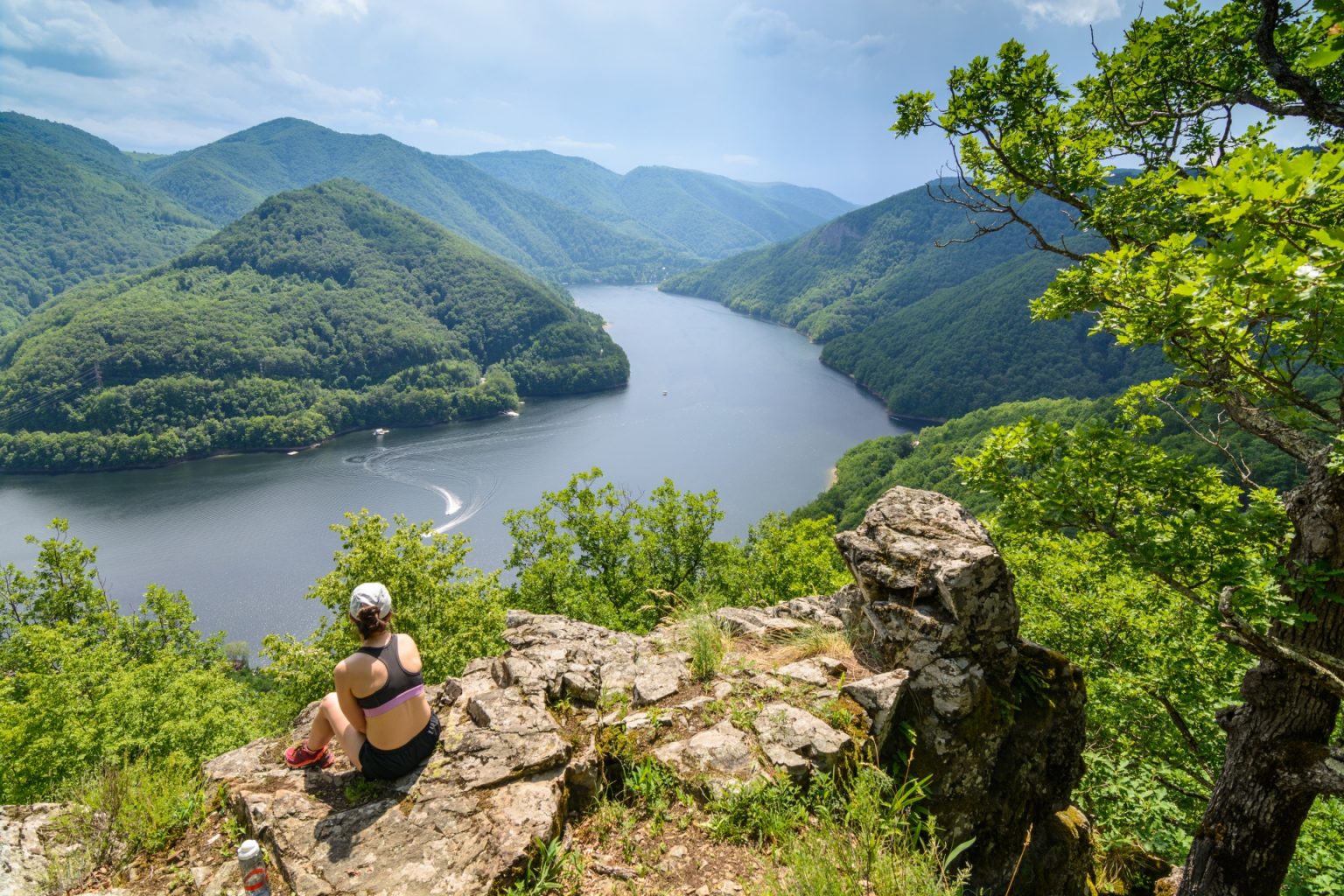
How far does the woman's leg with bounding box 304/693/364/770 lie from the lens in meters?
4.16

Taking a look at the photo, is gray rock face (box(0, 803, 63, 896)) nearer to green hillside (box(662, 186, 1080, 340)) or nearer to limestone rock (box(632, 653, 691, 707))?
limestone rock (box(632, 653, 691, 707))

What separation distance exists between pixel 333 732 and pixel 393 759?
57 cm

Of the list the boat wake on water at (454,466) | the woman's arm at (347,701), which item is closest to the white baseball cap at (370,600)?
the woman's arm at (347,701)

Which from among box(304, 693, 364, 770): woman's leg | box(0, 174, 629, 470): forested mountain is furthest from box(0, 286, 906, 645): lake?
box(304, 693, 364, 770): woman's leg

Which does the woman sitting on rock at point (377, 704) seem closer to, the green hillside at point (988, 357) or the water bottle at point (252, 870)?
the water bottle at point (252, 870)

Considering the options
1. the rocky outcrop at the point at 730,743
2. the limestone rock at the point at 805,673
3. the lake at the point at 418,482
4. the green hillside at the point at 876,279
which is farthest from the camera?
the green hillside at the point at 876,279

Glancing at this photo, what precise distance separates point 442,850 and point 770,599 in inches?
599

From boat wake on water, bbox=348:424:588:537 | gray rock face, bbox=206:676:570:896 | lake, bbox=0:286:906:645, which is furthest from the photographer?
boat wake on water, bbox=348:424:588:537

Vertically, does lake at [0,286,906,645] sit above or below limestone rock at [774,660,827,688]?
below

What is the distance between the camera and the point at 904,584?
5117 mm

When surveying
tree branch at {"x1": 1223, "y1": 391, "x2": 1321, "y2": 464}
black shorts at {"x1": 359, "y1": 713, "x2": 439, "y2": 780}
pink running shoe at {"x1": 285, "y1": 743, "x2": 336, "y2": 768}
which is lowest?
pink running shoe at {"x1": 285, "y1": 743, "x2": 336, "y2": 768}

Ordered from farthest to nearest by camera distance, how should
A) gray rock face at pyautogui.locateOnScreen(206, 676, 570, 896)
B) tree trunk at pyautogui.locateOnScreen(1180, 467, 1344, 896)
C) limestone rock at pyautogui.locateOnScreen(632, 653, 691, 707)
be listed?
limestone rock at pyautogui.locateOnScreen(632, 653, 691, 707)
tree trunk at pyautogui.locateOnScreen(1180, 467, 1344, 896)
gray rock face at pyautogui.locateOnScreen(206, 676, 570, 896)

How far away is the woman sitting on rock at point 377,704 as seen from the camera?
13.3ft

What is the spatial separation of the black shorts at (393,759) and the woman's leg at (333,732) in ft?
0.18
